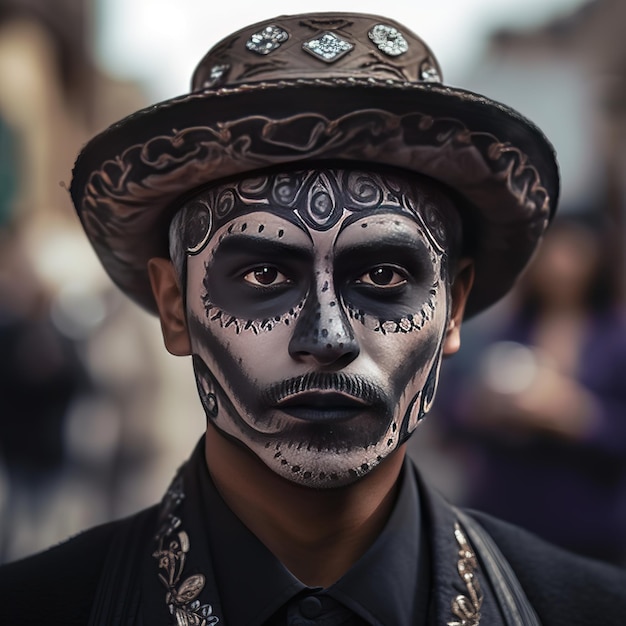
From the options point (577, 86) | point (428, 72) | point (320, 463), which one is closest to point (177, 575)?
point (320, 463)

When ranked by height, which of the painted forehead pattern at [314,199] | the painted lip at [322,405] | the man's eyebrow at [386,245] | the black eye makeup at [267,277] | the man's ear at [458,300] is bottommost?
the painted lip at [322,405]

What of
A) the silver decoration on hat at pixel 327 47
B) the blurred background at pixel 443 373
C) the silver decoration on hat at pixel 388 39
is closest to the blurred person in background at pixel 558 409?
the blurred background at pixel 443 373

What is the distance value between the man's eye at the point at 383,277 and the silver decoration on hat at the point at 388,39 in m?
0.50

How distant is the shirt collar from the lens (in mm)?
2330

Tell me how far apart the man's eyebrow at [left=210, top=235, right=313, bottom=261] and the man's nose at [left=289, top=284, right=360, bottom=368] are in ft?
0.30

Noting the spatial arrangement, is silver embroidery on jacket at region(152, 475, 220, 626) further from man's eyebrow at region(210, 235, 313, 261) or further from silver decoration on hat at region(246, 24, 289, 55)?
silver decoration on hat at region(246, 24, 289, 55)

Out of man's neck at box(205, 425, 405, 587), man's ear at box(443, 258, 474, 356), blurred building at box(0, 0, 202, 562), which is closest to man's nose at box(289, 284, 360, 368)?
man's neck at box(205, 425, 405, 587)

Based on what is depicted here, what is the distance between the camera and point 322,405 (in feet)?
7.32

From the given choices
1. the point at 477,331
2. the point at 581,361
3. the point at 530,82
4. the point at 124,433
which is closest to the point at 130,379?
the point at 124,433

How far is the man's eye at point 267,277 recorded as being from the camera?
233 cm

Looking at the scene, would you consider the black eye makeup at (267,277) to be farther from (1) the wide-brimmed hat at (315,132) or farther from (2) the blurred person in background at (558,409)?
(2) the blurred person in background at (558,409)

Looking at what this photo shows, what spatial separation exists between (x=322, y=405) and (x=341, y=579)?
0.42 metres

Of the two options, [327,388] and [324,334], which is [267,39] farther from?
[327,388]

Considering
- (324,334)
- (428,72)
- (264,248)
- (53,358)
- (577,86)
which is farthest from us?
(577,86)
